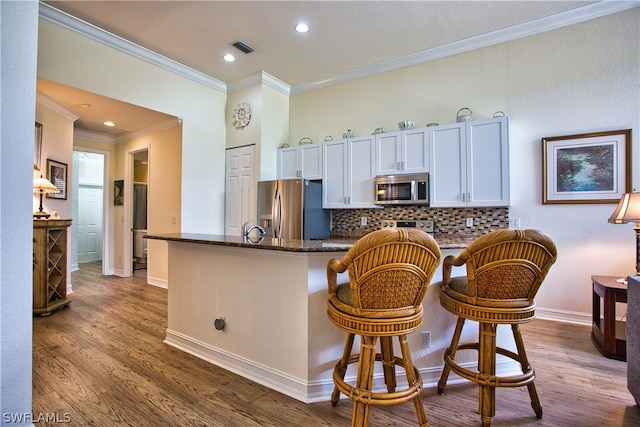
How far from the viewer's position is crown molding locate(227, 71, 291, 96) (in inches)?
179

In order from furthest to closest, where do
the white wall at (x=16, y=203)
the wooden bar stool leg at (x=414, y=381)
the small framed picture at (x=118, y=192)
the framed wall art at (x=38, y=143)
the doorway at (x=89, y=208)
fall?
the doorway at (x=89, y=208)
the small framed picture at (x=118, y=192)
the framed wall art at (x=38, y=143)
the wooden bar stool leg at (x=414, y=381)
the white wall at (x=16, y=203)

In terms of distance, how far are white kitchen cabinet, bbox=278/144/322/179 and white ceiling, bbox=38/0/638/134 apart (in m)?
1.15

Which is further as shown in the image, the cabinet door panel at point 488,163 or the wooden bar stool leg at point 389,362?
the cabinet door panel at point 488,163

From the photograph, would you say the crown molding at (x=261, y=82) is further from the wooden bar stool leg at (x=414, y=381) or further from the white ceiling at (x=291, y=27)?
the wooden bar stool leg at (x=414, y=381)

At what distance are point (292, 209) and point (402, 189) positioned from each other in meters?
1.43

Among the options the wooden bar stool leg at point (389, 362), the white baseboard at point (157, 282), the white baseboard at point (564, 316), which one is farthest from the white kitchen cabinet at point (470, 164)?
the white baseboard at point (157, 282)

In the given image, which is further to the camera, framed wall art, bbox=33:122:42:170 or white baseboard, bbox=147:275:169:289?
white baseboard, bbox=147:275:169:289

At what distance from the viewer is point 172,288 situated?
272 centimetres

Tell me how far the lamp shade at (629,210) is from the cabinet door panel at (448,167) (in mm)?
1220

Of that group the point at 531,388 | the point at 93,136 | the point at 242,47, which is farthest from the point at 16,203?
the point at 93,136

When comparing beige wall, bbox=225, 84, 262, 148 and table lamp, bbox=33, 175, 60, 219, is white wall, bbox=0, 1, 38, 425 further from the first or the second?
beige wall, bbox=225, 84, 262, 148

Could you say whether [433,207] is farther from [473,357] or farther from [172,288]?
[172,288]

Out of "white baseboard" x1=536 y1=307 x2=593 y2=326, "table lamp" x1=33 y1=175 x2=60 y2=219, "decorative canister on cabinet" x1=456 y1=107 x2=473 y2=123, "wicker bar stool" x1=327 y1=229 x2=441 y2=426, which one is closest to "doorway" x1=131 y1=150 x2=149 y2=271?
"table lamp" x1=33 y1=175 x2=60 y2=219

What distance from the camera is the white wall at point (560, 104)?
9.95 ft
